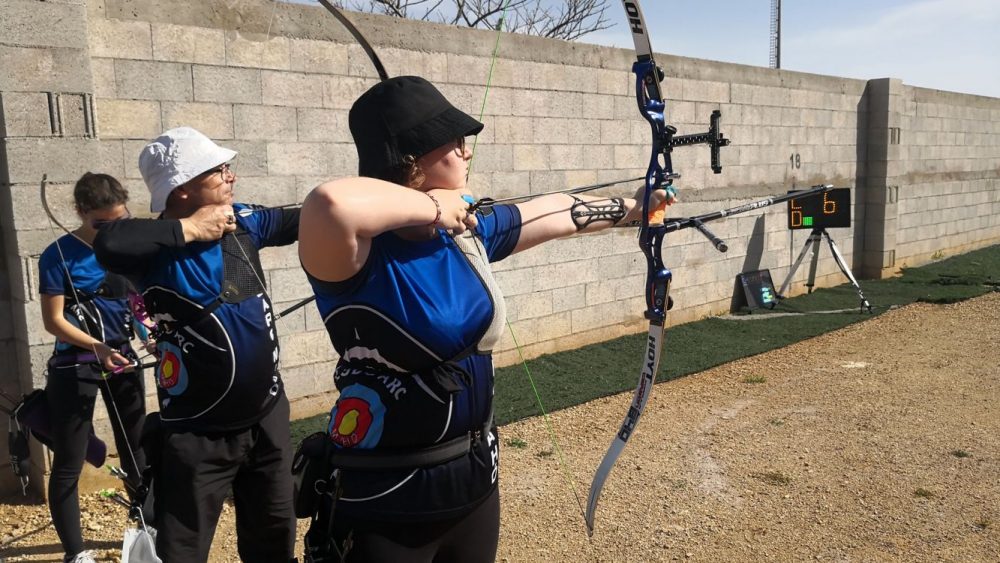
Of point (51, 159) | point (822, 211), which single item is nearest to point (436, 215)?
point (51, 159)

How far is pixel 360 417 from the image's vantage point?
1607mm

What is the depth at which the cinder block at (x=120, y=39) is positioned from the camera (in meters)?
4.21

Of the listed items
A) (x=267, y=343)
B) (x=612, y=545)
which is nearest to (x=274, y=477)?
(x=267, y=343)

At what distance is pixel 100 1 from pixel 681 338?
5.69m

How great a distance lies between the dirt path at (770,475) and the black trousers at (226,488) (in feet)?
3.56

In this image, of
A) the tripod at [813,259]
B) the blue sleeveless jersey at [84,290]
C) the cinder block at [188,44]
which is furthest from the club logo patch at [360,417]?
the tripod at [813,259]

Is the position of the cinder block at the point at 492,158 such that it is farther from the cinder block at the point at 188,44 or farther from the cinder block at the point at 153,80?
the cinder block at the point at 153,80

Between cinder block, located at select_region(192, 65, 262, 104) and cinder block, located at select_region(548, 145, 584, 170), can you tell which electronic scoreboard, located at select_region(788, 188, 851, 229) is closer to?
cinder block, located at select_region(548, 145, 584, 170)

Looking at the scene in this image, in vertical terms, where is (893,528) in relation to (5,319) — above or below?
below

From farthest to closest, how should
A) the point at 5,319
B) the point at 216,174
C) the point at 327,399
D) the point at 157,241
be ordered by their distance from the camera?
the point at 327,399 < the point at 5,319 < the point at 216,174 < the point at 157,241

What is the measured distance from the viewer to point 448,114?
1628mm

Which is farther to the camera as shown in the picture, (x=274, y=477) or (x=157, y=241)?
(x=274, y=477)

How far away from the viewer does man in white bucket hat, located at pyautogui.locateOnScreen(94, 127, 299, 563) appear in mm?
2293

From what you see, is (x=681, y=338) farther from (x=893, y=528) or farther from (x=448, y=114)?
(x=448, y=114)
